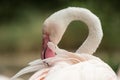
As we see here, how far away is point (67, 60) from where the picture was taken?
3338 millimetres

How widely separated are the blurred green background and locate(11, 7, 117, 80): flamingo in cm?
528

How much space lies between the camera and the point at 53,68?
321cm

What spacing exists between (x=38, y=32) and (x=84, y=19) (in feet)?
20.3

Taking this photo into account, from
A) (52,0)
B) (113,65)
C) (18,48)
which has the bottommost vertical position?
(113,65)

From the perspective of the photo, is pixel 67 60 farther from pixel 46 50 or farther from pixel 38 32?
pixel 38 32

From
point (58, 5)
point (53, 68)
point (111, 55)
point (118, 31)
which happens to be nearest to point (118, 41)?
point (118, 31)

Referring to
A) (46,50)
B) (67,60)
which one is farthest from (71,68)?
(46,50)

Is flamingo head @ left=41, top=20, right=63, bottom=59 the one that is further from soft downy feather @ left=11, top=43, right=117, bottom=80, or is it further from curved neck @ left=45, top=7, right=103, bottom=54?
soft downy feather @ left=11, top=43, right=117, bottom=80

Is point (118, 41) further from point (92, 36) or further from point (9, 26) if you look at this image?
point (92, 36)

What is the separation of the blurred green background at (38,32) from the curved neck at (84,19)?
5263 millimetres

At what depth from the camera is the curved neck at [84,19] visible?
12.5 feet

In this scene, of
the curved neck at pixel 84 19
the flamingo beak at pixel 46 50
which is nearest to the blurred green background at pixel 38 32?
the curved neck at pixel 84 19

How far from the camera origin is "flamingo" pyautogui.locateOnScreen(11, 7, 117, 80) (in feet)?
10.2

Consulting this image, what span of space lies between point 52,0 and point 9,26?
3.89ft
